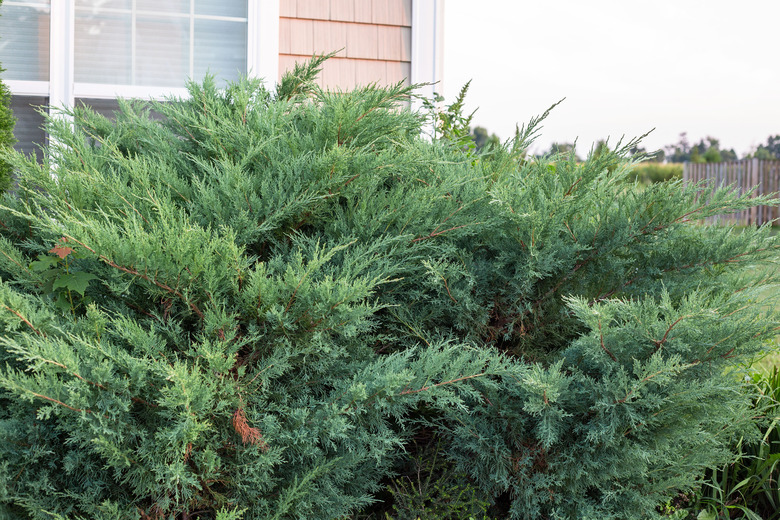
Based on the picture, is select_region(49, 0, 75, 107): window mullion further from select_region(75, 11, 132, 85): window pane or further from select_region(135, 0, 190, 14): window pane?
select_region(135, 0, 190, 14): window pane

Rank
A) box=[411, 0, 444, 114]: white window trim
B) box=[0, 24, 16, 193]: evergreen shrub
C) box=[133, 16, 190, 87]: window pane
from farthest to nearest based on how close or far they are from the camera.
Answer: box=[411, 0, 444, 114]: white window trim
box=[133, 16, 190, 87]: window pane
box=[0, 24, 16, 193]: evergreen shrub

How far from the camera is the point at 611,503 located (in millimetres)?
2066

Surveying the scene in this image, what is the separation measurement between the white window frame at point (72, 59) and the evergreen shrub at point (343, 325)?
187 centimetres

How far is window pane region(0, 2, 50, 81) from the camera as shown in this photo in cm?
405

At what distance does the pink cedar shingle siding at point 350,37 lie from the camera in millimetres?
4464

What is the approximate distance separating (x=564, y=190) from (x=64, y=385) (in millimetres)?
1734

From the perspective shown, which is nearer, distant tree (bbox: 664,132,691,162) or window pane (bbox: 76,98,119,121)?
window pane (bbox: 76,98,119,121)

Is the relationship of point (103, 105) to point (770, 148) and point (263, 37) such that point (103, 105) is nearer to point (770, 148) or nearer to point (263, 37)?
point (263, 37)

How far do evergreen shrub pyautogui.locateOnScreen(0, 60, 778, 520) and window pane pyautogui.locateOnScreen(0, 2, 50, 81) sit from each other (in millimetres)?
2061

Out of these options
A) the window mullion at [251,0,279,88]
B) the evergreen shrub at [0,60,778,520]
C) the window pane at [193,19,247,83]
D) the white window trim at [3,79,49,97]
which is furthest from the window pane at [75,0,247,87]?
the evergreen shrub at [0,60,778,520]

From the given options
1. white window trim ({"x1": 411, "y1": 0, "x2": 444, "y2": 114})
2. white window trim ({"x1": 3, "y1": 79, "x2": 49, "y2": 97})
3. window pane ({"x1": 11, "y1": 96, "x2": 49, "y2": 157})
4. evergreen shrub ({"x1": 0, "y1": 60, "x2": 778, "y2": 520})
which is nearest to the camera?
evergreen shrub ({"x1": 0, "y1": 60, "x2": 778, "y2": 520})

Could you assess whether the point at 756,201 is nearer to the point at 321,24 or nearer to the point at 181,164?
the point at 181,164

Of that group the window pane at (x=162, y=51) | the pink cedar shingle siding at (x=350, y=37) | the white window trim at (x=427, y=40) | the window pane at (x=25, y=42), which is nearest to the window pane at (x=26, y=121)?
the window pane at (x=25, y=42)

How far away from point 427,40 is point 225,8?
4.97 ft
